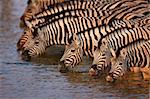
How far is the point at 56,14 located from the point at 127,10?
1.44 meters

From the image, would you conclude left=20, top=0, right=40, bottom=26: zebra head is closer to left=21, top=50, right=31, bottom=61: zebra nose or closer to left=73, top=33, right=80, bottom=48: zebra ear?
Result: left=21, top=50, right=31, bottom=61: zebra nose

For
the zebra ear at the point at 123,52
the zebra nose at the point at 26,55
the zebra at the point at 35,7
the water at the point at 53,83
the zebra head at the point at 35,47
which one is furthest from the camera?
the zebra at the point at 35,7

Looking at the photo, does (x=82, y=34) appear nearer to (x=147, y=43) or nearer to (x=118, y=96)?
(x=147, y=43)

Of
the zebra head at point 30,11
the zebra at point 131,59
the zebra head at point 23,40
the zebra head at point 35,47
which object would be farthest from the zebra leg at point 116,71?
the zebra head at point 30,11

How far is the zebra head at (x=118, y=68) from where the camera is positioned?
962 cm

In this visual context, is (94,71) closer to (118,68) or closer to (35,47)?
(118,68)

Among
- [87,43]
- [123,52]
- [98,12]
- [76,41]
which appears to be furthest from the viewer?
[98,12]

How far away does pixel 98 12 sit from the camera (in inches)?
514

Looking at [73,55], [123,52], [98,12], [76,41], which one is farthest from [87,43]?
[98,12]

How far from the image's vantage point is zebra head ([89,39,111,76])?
32.9 feet

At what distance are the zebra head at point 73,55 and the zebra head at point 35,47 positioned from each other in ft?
4.07

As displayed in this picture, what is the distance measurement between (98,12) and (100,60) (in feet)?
10.1

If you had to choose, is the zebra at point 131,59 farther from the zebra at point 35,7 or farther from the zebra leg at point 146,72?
the zebra at point 35,7

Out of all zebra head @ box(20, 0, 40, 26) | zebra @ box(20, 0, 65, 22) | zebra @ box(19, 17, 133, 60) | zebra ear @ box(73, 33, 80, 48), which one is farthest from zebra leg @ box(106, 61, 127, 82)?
zebra @ box(20, 0, 65, 22)
